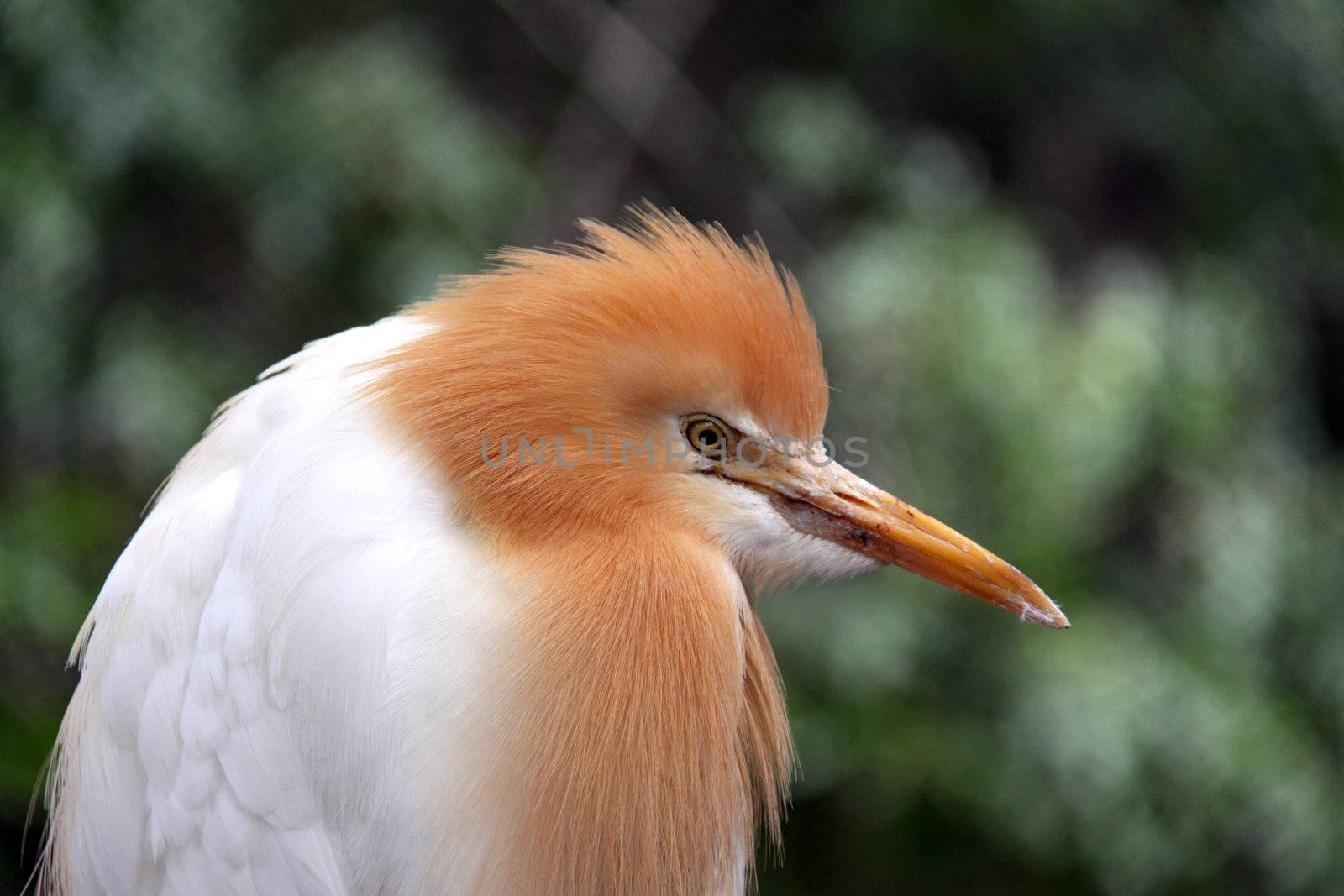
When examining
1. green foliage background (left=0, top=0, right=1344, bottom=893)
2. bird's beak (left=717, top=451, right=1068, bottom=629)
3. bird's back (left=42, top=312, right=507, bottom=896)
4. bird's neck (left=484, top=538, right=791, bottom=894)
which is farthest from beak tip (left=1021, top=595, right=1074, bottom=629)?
green foliage background (left=0, top=0, right=1344, bottom=893)

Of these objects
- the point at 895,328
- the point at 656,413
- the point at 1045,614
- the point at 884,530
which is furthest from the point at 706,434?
the point at 895,328

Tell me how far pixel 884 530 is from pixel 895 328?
0.88m

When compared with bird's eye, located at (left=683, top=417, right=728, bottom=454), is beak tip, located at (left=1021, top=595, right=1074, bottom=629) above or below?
below

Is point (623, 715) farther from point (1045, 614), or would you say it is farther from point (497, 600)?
point (1045, 614)

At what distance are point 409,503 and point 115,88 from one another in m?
1.16

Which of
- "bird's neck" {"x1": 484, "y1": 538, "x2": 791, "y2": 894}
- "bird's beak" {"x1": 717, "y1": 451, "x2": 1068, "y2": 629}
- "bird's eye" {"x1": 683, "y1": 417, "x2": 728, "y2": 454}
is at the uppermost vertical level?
"bird's eye" {"x1": 683, "y1": 417, "x2": 728, "y2": 454}

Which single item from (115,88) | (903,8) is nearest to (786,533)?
(115,88)

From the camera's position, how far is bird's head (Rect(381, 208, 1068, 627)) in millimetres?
745

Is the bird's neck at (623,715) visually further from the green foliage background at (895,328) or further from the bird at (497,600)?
the green foliage background at (895,328)

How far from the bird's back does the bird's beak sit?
23cm

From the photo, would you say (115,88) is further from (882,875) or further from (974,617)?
(882,875)

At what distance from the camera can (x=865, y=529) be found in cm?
82

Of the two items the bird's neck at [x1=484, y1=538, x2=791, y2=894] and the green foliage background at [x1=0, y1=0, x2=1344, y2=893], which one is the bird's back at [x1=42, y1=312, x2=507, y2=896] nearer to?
the bird's neck at [x1=484, y1=538, x2=791, y2=894]

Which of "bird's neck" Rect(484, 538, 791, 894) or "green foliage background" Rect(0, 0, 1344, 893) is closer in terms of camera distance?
"bird's neck" Rect(484, 538, 791, 894)
